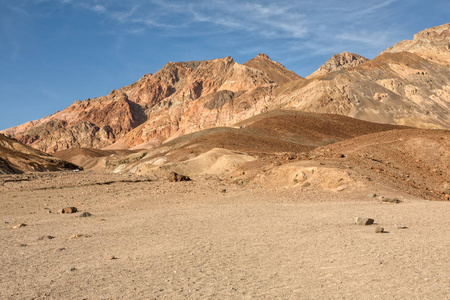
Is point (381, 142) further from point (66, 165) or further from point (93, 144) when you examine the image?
point (93, 144)

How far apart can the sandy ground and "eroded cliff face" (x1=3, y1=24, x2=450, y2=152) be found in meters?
81.4

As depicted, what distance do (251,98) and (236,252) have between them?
115m

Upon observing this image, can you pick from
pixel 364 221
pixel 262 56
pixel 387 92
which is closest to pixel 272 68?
pixel 262 56

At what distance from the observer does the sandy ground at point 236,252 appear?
6199 mm

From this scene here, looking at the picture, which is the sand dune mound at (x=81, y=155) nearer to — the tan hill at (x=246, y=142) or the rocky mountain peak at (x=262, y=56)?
the tan hill at (x=246, y=142)

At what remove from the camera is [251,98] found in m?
122

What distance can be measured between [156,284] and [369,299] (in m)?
3.25

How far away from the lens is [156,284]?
655 centimetres

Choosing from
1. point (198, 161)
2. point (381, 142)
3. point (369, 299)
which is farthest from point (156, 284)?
point (198, 161)

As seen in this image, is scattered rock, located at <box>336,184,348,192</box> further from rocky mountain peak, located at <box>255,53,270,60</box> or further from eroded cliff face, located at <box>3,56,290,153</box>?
rocky mountain peak, located at <box>255,53,270,60</box>

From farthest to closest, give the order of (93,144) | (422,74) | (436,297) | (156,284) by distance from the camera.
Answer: (93,144), (422,74), (156,284), (436,297)

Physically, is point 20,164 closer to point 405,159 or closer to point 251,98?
point 405,159

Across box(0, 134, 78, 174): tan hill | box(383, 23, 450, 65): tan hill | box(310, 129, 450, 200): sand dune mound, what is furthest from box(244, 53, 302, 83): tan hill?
box(310, 129, 450, 200): sand dune mound

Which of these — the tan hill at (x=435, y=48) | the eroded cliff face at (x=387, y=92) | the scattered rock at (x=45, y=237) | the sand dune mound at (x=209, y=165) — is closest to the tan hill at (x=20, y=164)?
the sand dune mound at (x=209, y=165)
